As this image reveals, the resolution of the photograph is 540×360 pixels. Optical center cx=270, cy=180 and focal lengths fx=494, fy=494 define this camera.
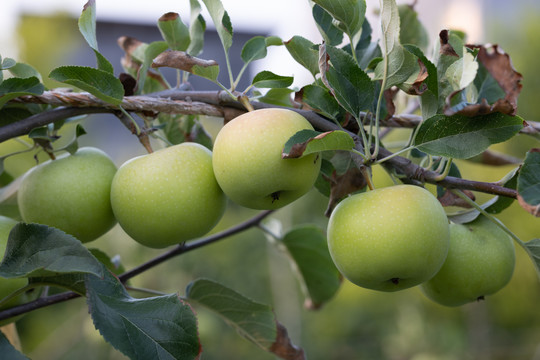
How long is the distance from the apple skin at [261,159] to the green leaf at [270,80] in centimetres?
8

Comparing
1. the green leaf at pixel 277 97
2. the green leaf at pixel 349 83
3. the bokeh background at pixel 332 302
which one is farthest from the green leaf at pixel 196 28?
the bokeh background at pixel 332 302

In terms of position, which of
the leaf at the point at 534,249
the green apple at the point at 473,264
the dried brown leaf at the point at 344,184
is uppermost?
the dried brown leaf at the point at 344,184

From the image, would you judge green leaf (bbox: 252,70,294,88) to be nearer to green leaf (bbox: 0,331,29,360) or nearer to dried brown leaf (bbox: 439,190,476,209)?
Answer: dried brown leaf (bbox: 439,190,476,209)

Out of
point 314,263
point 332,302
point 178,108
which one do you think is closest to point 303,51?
point 178,108

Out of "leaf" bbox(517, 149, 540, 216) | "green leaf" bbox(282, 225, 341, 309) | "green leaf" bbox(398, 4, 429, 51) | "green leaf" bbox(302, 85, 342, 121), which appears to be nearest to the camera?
"leaf" bbox(517, 149, 540, 216)

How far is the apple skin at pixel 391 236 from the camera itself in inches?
19.0

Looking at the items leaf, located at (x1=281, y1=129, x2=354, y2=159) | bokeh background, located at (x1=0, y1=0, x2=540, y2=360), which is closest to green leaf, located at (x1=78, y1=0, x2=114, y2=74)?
leaf, located at (x1=281, y1=129, x2=354, y2=159)

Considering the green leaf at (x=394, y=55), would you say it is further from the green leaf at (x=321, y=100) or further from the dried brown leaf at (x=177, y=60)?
the dried brown leaf at (x=177, y=60)

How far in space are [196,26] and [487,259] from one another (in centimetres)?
48

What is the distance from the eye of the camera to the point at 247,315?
2.30ft

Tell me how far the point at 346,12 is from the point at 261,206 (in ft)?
0.75

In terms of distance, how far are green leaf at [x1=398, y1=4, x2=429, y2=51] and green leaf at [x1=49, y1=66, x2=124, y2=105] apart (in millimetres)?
494

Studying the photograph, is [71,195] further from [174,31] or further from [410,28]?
[410,28]

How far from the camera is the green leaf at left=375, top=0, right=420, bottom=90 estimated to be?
0.48m
